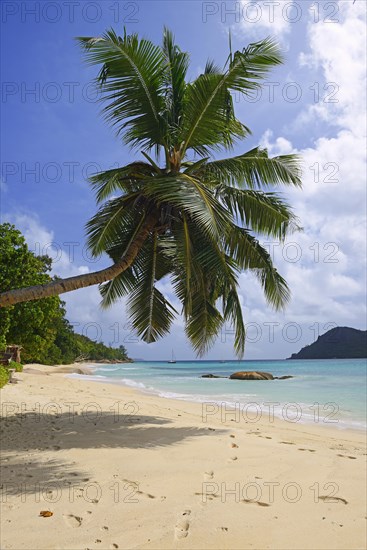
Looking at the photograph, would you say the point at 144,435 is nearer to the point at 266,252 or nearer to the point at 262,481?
the point at 262,481

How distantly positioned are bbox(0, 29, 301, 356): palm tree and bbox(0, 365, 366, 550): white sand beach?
248cm

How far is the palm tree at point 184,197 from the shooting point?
784cm

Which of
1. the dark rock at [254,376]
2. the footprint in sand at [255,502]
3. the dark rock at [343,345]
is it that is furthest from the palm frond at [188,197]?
the dark rock at [343,345]

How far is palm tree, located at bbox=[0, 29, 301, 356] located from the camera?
309 inches

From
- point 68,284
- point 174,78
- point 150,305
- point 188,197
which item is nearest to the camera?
point 68,284

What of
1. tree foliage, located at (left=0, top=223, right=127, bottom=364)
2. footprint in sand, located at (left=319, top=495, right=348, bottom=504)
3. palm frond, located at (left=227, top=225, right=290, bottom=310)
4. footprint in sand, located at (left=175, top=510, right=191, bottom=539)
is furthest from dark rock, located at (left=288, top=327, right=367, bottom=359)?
footprint in sand, located at (left=175, top=510, right=191, bottom=539)

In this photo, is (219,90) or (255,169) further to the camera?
(255,169)

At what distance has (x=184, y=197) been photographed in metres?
6.95

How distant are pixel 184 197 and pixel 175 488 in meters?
4.17

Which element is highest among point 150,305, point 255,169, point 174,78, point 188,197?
point 174,78

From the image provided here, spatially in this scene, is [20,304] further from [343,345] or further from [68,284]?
[343,345]

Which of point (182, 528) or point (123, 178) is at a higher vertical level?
point (123, 178)

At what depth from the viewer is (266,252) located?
9.66 meters

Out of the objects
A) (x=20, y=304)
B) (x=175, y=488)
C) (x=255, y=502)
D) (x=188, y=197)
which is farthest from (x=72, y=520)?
(x=20, y=304)
